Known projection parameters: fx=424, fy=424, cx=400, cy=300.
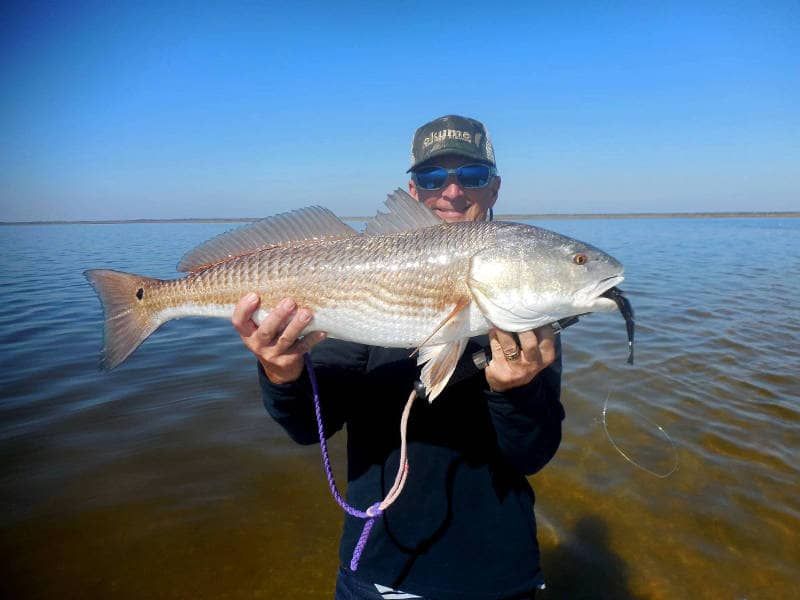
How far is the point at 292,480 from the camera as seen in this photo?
5840mm

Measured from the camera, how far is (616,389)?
320 inches

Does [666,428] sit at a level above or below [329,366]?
below

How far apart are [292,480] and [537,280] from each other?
4.72 m

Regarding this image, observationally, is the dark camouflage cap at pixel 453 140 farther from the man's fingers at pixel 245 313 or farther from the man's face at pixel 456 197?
the man's fingers at pixel 245 313

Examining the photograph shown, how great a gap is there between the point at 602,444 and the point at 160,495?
244 inches

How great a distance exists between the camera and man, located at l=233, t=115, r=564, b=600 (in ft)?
8.02

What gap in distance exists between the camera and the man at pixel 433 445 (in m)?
2.44

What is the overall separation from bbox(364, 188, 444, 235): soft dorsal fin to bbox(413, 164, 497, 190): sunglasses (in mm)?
1103

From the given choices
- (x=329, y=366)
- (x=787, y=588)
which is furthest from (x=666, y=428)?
(x=329, y=366)

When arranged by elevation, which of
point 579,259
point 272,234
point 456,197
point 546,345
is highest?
point 456,197

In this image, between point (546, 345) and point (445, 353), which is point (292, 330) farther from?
point (546, 345)

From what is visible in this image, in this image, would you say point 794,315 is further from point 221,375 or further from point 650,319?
point 221,375

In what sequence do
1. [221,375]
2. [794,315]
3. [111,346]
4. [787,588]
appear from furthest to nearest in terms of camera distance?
[794,315] → [221,375] → [787,588] → [111,346]

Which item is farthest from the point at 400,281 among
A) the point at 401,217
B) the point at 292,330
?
the point at 292,330
